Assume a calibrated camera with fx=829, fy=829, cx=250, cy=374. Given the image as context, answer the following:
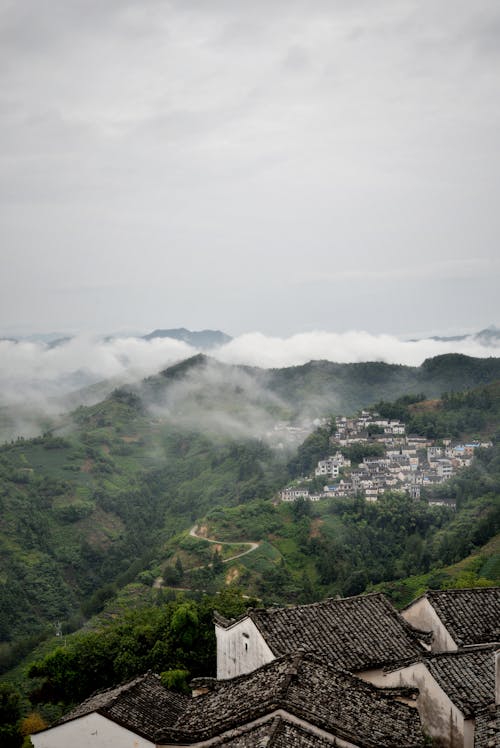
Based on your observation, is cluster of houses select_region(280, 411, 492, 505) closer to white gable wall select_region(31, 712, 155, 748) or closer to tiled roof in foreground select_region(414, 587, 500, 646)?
tiled roof in foreground select_region(414, 587, 500, 646)

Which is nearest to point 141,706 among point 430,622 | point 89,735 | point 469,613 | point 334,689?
point 89,735

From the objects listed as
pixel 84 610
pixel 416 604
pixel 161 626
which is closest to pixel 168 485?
pixel 84 610

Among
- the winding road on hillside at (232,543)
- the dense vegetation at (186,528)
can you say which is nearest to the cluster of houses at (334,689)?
the dense vegetation at (186,528)

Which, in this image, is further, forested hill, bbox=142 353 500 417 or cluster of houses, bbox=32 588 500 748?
forested hill, bbox=142 353 500 417

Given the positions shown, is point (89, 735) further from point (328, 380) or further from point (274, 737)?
point (328, 380)

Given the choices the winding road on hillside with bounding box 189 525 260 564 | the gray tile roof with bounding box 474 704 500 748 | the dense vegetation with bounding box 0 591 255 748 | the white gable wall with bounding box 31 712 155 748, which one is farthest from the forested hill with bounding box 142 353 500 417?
the gray tile roof with bounding box 474 704 500 748

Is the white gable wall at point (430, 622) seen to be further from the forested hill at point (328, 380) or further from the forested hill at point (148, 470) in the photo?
the forested hill at point (328, 380)

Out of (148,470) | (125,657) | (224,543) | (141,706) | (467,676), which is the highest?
(467,676)
